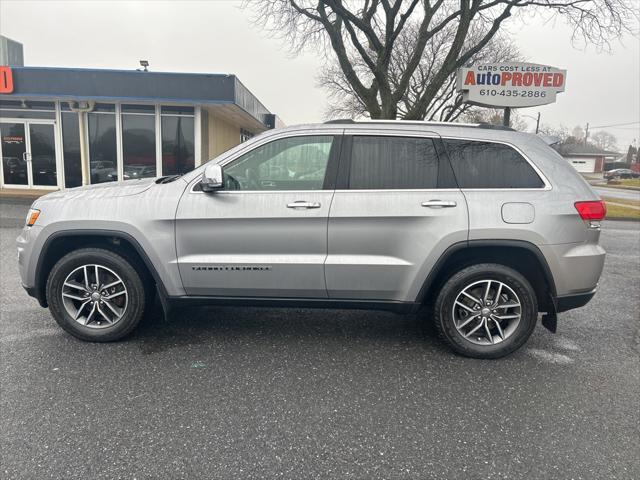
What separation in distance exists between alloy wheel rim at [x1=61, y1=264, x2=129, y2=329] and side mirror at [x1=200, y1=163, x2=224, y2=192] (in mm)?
1090

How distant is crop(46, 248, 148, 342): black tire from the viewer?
3.73 metres

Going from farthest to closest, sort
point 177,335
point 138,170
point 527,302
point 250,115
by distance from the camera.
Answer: point 250,115 → point 138,170 → point 177,335 → point 527,302

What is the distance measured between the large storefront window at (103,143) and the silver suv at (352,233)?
1301cm

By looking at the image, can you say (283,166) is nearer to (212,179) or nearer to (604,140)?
(212,179)

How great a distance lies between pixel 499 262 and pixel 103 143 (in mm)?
15290

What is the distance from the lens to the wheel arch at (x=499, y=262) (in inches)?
139

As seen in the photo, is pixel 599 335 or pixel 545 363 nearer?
pixel 545 363

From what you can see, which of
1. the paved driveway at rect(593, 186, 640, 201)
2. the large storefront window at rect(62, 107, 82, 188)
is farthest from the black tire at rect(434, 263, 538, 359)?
A: the paved driveway at rect(593, 186, 640, 201)

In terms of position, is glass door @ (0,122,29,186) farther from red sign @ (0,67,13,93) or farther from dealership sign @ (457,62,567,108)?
dealership sign @ (457,62,567,108)

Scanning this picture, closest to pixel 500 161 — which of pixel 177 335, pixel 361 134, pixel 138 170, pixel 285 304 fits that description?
pixel 361 134

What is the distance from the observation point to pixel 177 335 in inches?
160

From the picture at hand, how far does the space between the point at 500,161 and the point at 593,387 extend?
1.85 metres

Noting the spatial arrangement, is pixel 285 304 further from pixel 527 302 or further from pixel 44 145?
pixel 44 145

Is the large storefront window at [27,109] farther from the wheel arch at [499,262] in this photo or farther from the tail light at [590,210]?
the tail light at [590,210]
